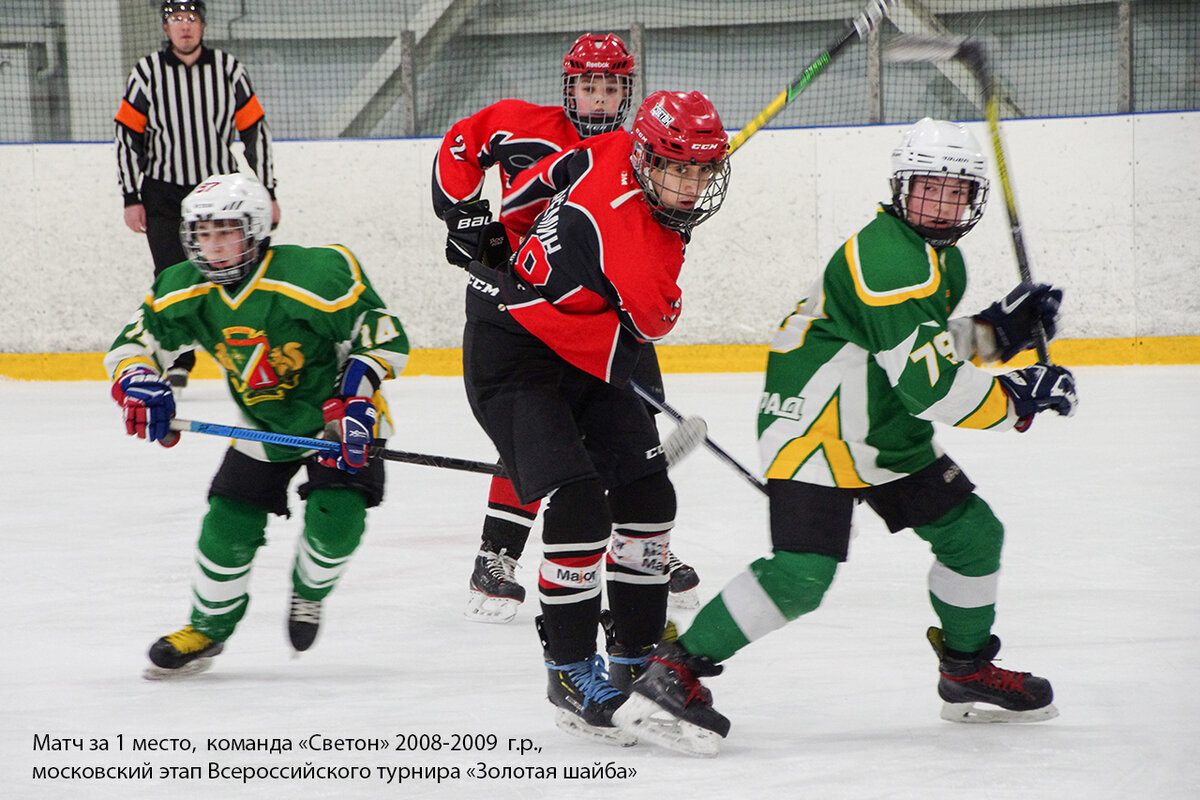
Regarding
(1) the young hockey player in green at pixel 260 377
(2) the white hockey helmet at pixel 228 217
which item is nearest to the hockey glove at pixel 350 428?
(1) the young hockey player in green at pixel 260 377

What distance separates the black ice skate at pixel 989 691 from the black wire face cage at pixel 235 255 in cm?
130

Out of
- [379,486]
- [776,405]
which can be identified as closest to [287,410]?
[379,486]

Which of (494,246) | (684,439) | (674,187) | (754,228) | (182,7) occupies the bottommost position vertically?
(684,439)

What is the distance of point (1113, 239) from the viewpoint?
5.89 meters

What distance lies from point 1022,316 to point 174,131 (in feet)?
13.6

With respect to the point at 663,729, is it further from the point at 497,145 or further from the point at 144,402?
the point at 497,145

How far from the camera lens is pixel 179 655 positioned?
2.22m

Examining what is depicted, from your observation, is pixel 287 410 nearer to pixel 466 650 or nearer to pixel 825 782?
pixel 466 650

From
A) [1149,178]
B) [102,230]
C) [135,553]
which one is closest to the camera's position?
[135,553]

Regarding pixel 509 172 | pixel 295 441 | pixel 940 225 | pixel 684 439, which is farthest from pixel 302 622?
pixel 940 225

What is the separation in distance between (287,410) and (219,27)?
6.16 meters

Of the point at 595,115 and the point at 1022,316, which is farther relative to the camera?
the point at 595,115

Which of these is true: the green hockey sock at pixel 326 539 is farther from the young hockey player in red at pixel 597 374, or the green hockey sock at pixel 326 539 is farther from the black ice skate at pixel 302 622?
the young hockey player in red at pixel 597 374

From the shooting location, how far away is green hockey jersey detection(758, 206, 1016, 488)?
177 centimetres
